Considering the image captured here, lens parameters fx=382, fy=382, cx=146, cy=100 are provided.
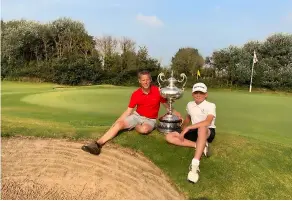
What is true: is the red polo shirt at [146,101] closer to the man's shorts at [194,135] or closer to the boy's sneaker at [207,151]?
the man's shorts at [194,135]

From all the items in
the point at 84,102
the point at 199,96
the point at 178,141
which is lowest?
the point at 84,102

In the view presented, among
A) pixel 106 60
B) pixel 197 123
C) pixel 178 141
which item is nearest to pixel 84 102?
pixel 178 141

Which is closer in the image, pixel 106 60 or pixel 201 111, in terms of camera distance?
pixel 201 111

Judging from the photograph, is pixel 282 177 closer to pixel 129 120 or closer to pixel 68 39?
pixel 129 120

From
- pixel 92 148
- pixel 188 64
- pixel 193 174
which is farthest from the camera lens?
pixel 188 64

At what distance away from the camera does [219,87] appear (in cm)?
3919

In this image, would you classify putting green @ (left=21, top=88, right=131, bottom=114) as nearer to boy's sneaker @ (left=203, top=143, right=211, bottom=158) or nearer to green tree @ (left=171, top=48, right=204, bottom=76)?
boy's sneaker @ (left=203, top=143, right=211, bottom=158)

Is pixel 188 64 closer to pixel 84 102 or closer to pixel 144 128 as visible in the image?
pixel 84 102

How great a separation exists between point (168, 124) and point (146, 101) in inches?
22.9

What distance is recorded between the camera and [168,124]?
22.3 feet

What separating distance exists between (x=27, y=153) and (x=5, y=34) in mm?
45062

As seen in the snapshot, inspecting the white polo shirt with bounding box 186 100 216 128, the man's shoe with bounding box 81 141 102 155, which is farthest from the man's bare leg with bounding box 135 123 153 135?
the man's shoe with bounding box 81 141 102 155

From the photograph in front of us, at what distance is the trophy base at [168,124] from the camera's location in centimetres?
676

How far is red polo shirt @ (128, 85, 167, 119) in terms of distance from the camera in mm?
6871
